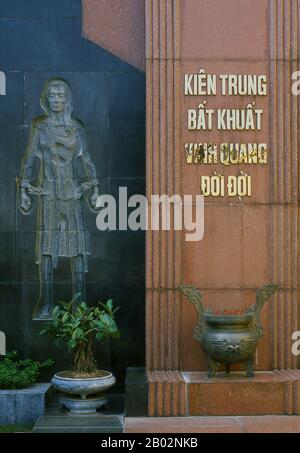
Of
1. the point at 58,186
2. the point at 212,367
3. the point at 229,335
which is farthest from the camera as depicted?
the point at 58,186

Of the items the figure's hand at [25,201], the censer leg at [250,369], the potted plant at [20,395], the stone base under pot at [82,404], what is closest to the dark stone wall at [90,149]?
the figure's hand at [25,201]

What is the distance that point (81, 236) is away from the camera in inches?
497

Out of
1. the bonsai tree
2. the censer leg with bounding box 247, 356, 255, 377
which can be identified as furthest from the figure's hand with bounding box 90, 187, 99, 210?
the censer leg with bounding box 247, 356, 255, 377

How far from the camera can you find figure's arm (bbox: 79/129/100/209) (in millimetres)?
12633

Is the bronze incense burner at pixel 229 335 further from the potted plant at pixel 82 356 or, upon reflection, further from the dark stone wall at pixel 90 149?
the dark stone wall at pixel 90 149

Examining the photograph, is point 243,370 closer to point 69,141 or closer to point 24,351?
point 24,351

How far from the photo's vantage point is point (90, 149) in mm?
12680

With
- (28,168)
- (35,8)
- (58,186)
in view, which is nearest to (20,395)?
(58,186)

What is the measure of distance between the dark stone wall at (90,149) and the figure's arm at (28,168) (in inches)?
3.8

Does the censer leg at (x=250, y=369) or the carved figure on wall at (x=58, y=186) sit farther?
the carved figure on wall at (x=58, y=186)

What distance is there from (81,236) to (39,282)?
944mm

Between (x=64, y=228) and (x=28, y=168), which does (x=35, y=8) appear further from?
(x=64, y=228)

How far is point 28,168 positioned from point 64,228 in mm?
1063

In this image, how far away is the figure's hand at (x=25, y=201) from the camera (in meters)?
12.6
